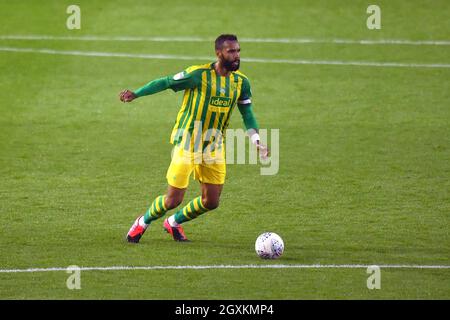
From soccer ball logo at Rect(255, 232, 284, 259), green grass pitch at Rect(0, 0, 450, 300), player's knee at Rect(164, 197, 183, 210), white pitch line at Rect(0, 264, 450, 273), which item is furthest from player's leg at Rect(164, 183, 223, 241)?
white pitch line at Rect(0, 264, 450, 273)

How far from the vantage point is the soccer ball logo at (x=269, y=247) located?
42.1 ft

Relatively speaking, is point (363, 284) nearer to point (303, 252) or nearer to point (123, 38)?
point (303, 252)

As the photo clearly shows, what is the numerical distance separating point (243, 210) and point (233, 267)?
2.95m

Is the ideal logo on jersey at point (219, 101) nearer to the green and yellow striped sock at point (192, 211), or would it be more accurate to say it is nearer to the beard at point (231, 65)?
the beard at point (231, 65)

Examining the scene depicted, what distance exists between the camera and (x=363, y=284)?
39.1 ft

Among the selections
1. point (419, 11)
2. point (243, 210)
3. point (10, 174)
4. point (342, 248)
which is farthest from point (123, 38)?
point (342, 248)

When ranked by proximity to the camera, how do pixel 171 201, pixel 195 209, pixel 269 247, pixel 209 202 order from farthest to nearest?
pixel 195 209 < pixel 209 202 < pixel 171 201 < pixel 269 247

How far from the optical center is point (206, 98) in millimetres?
13227

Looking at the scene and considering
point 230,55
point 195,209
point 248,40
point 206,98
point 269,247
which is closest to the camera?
point 269,247

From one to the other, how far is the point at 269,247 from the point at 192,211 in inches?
49.6

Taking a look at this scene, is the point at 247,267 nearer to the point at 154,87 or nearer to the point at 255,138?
the point at 255,138

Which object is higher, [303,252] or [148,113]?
[148,113]

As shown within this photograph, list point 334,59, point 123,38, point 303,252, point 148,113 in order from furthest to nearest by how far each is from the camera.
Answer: point 123,38
point 334,59
point 148,113
point 303,252

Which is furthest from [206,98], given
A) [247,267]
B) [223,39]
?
[247,267]
